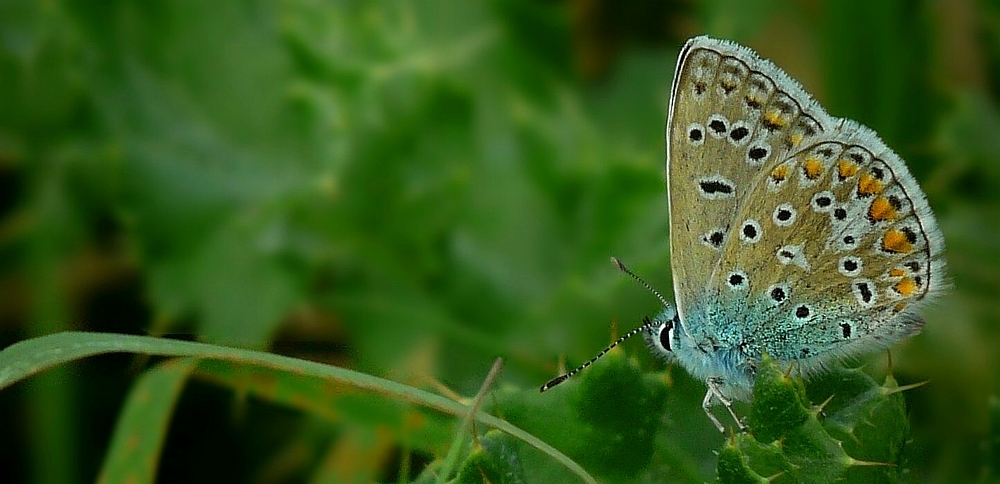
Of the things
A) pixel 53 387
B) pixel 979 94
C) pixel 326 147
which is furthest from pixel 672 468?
pixel 979 94

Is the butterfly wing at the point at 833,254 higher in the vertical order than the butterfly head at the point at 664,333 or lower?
higher

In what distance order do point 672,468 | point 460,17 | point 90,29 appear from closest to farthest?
point 672,468 < point 90,29 < point 460,17

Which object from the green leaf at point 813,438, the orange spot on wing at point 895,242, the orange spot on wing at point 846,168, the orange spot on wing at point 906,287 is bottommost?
the green leaf at point 813,438

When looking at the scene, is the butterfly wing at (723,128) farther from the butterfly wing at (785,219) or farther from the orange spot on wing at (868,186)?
the orange spot on wing at (868,186)

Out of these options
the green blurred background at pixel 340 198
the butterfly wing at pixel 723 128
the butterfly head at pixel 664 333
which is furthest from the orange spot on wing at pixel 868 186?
the green blurred background at pixel 340 198

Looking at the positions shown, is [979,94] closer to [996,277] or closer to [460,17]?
[996,277]

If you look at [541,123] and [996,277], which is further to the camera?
[541,123]

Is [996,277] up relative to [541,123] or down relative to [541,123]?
up

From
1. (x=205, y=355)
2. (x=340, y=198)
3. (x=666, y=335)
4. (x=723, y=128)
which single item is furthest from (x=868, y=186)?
(x=340, y=198)

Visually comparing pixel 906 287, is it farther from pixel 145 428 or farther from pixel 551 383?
pixel 145 428
